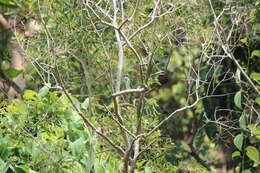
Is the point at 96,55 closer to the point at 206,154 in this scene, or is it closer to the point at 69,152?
the point at 69,152

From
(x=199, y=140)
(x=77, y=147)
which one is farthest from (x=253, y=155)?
(x=199, y=140)

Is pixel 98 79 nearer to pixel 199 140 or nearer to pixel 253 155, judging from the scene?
pixel 253 155

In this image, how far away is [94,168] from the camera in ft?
8.81

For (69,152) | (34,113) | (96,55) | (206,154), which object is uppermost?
(96,55)

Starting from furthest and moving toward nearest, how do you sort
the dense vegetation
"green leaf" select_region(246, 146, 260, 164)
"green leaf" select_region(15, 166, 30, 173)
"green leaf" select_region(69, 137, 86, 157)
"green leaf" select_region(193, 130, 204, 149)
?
"green leaf" select_region(193, 130, 204, 149)
"green leaf" select_region(246, 146, 260, 164)
"green leaf" select_region(69, 137, 86, 157)
"green leaf" select_region(15, 166, 30, 173)
the dense vegetation

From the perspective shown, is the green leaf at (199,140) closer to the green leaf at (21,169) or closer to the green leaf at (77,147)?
the green leaf at (77,147)

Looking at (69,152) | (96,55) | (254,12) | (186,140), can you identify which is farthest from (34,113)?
(186,140)

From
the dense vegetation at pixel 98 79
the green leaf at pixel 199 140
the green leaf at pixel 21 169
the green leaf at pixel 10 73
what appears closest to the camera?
the green leaf at pixel 10 73

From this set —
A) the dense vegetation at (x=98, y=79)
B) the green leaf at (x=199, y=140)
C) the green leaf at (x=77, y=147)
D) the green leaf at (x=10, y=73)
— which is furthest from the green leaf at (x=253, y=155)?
the green leaf at (x=10, y=73)

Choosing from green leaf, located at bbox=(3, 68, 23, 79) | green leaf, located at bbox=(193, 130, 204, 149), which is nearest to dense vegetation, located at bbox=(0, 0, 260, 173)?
green leaf, located at bbox=(3, 68, 23, 79)

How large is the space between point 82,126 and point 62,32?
23.1 inches

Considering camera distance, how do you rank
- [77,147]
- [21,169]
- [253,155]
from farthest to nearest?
[253,155]
[77,147]
[21,169]

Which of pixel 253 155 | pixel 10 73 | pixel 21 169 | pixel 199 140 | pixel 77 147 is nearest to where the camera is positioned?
pixel 10 73

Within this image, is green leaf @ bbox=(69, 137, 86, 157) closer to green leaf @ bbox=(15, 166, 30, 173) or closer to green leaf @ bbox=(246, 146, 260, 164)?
green leaf @ bbox=(15, 166, 30, 173)
